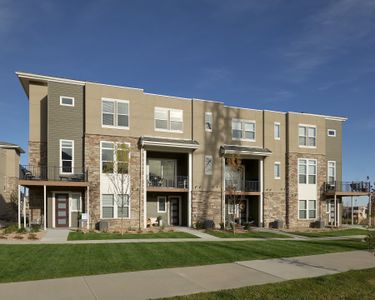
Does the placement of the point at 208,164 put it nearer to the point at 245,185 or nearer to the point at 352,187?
the point at 245,185

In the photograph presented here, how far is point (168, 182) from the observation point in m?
26.5

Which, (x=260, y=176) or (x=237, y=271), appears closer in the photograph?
(x=237, y=271)

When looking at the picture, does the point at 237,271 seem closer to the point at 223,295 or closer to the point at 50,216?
the point at 223,295

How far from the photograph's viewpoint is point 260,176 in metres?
27.5

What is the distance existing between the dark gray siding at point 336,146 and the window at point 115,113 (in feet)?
58.8

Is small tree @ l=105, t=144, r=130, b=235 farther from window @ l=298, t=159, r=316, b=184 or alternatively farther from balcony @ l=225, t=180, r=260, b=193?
window @ l=298, t=159, r=316, b=184

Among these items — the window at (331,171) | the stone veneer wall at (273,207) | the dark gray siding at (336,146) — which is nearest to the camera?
the stone veneer wall at (273,207)

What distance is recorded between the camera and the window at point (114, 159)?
72.9 ft

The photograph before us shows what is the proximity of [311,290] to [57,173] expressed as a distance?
57.7 feet

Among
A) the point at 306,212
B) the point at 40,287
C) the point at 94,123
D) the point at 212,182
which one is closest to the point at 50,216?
the point at 94,123

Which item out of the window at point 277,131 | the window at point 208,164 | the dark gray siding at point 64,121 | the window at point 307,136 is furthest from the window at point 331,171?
the dark gray siding at point 64,121

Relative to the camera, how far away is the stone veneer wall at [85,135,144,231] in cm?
2225

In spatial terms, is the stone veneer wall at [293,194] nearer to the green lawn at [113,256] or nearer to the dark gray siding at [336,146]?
the dark gray siding at [336,146]

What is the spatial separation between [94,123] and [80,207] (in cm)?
541
